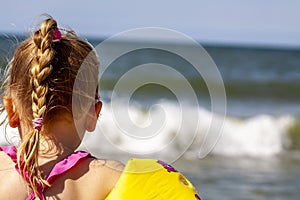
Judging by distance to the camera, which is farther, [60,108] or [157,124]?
[157,124]

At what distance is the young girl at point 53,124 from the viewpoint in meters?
1.65

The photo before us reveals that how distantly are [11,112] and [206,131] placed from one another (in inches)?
263

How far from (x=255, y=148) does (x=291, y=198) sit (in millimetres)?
2680

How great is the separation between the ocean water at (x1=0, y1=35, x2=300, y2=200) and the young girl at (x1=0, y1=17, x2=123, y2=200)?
8.3 inches

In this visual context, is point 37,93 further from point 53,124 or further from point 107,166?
point 107,166

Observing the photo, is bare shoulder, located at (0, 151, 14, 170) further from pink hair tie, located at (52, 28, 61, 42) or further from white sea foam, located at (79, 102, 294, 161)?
white sea foam, located at (79, 102, 294, 161)

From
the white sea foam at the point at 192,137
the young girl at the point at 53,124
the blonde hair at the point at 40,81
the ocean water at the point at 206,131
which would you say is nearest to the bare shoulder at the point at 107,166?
the young girl at the point at 53,124

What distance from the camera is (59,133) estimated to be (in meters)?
1.68

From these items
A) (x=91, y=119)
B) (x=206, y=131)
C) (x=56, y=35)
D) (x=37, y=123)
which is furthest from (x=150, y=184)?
(x=206, y=131)

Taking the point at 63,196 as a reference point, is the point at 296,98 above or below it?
above

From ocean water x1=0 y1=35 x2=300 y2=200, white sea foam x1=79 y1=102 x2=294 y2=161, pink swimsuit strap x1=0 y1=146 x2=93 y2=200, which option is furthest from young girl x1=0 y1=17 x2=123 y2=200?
white sea foam x1=79 y1=102 x2=294 y2=161

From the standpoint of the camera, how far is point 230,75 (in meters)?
17.1

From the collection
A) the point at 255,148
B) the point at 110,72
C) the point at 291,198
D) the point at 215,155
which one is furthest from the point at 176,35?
the point at 110,72

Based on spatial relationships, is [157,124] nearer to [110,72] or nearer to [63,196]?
[63,196]
